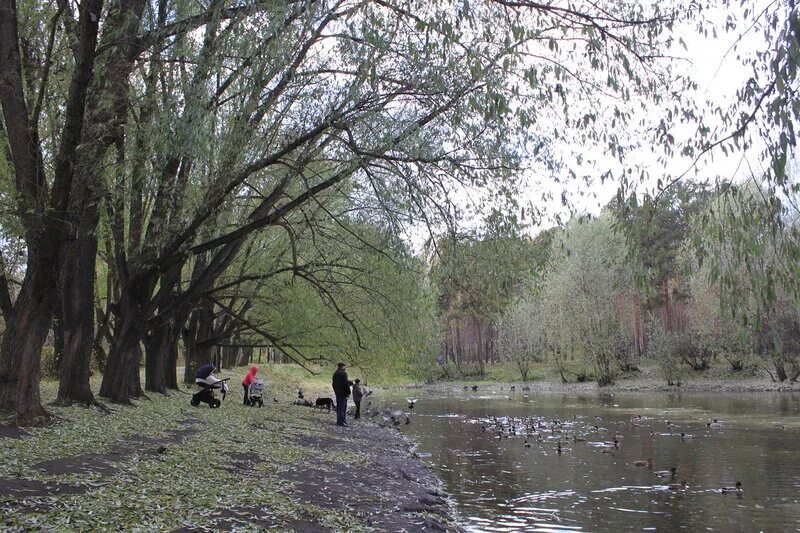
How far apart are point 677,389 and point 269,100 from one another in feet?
138

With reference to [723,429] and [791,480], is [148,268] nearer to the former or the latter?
[791,480]

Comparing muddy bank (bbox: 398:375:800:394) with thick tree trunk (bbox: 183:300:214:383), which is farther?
muddy bank (bbox: 398:375:800:394)

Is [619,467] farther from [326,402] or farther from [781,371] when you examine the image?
[781,371]

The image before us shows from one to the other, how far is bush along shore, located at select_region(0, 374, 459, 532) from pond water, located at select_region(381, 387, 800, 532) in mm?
1503

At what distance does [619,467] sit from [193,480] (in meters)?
11.3

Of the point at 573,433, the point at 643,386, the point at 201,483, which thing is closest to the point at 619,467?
the point at 573,433

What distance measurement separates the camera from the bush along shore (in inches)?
258

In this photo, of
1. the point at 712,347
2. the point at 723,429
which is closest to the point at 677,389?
the point at 712,347

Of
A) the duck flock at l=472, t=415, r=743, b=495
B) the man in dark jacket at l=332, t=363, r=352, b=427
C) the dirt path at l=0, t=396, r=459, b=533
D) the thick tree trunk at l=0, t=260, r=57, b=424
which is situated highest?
the thick tree trunk at l=0, t=260, r=57, b=424

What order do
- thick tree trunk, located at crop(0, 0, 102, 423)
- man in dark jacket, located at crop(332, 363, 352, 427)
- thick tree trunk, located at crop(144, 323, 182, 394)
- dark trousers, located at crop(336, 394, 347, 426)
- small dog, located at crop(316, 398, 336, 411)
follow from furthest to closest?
small dog, located at crop(316, 398, 336, 411) < thick tree trunk, located at crop(144, 323, 182, 394) < dark trousers, located at crop(336, 394, 347, 426) < man in dark jacket, located at crop(332, 363, 352, 427) < thick tree trunk, located at crop(0, 0, 102, 423)

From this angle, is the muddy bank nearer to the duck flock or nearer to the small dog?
the duck flock

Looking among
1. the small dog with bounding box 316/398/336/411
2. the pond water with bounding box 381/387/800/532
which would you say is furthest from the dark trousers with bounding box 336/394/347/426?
the small dog with bounding box 316/398/336/411

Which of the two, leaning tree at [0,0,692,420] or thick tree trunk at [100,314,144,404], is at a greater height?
leaning tree at [0,0,692,420]

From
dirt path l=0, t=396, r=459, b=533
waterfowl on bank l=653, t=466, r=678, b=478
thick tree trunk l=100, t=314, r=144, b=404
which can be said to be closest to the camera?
dirt path l=0, t=396, r=459, b=533
